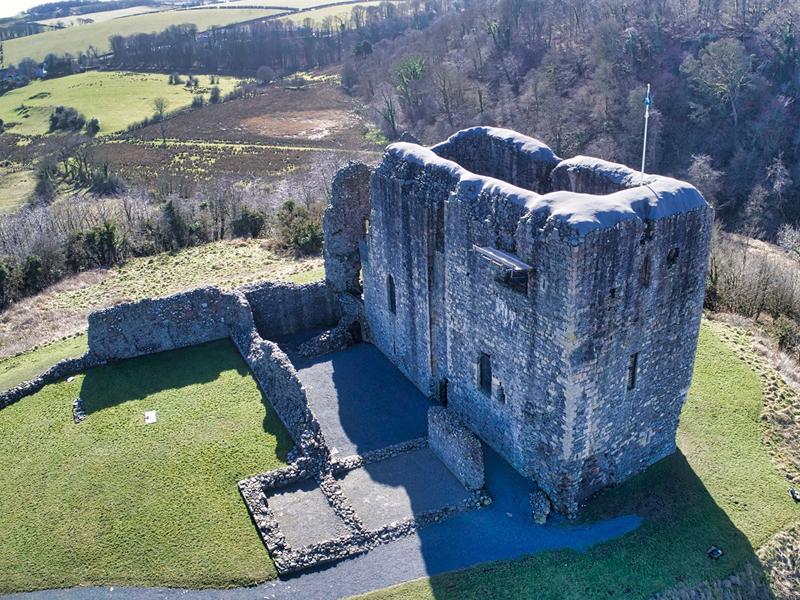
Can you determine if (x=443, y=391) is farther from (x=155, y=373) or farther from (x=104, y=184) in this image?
(x=104, y=184)

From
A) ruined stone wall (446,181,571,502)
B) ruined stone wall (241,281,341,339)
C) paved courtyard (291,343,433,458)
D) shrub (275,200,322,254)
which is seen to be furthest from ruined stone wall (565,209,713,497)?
shrub (275,200,322,254)

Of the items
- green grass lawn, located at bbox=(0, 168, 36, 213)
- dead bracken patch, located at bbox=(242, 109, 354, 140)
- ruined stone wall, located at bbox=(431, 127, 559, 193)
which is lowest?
dead bracken patch, located at bbox=(242, 109, 354, 140)

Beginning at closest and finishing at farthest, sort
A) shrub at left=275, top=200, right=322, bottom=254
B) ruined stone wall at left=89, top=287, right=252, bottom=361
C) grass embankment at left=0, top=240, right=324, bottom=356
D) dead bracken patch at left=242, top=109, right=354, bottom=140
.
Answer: ruined stone wall at left=89, top=287, right=252, bottom=361 < grass embankment at left=0, top=240, right=324, bottom=356 < shrub at left=275, top=200, right=322, bottom=254 < dead bracken patch at left=242, top=109, right=354, bottom=140

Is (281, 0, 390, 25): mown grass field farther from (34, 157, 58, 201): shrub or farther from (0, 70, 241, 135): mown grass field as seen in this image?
(34, 157, 58, 201): shrub

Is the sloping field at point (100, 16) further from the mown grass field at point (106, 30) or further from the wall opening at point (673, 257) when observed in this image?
the wall opening at point (673, 257)

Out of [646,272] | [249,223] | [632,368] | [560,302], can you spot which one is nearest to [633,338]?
[632,368]

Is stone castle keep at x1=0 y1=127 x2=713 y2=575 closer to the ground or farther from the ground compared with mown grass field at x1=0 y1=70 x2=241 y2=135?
farther from the ground

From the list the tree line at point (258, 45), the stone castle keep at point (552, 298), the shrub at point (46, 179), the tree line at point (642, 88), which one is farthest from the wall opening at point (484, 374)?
the tree line at point (258, 45)
